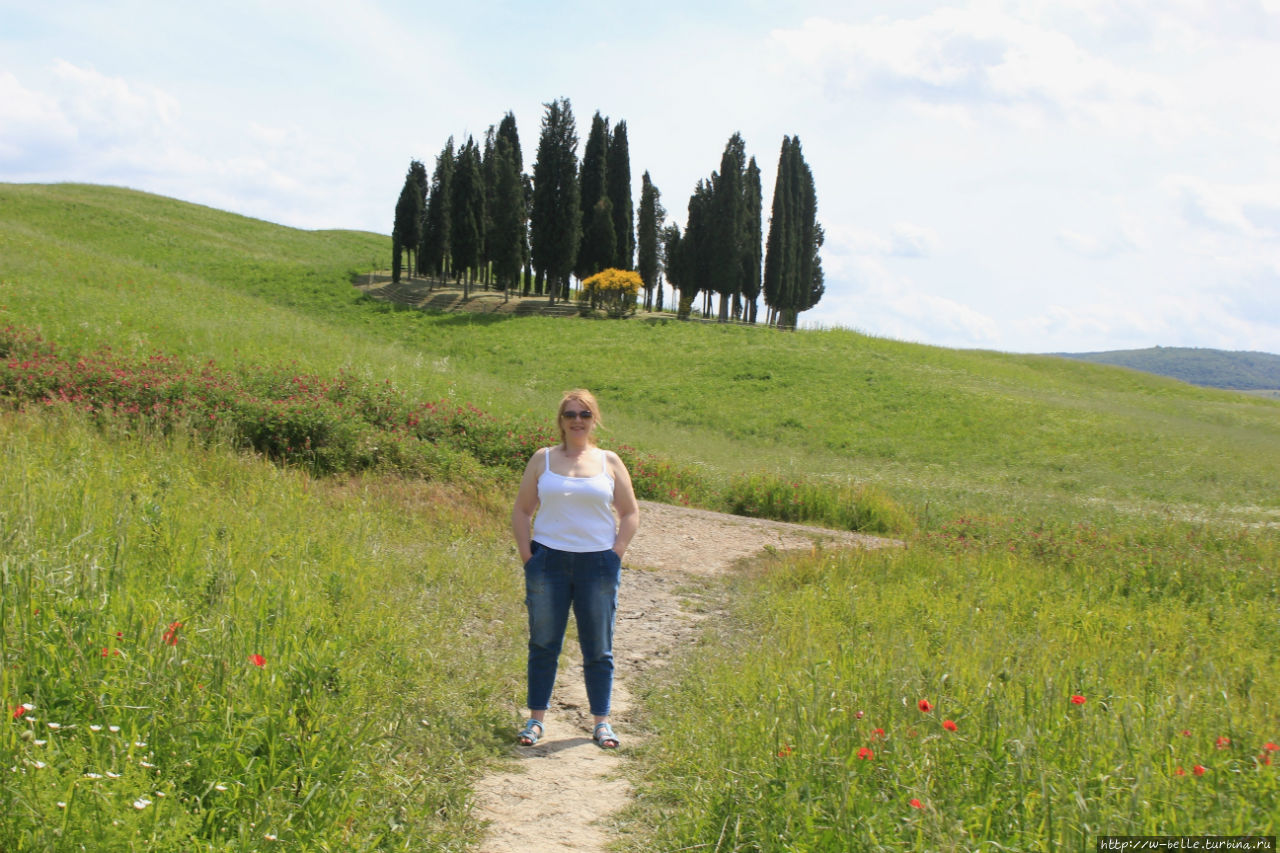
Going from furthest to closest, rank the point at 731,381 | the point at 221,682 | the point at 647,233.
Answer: the point at 647,233, the point at 731,381, the point at 221,682

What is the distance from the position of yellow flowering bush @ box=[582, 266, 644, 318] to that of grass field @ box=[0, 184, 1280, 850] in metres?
32.0

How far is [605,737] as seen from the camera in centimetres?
466

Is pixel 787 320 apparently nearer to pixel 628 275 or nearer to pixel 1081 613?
pixel 628 275

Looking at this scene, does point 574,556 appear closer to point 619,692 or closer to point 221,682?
point 619,692

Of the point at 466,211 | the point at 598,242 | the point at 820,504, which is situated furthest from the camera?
the point at 598,242

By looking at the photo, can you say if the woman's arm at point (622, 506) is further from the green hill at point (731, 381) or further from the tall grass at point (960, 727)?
the green hill at point (731, 381)

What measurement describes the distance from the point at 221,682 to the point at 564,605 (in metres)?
1.84

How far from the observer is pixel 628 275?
1909 inches

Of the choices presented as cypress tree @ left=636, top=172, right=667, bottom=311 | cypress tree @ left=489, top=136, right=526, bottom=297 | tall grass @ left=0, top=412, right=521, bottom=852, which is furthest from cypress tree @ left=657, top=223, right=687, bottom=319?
tall grass @ left=0, top=412, right=521, bottom=852

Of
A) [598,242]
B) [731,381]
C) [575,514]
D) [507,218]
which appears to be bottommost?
[575,514]

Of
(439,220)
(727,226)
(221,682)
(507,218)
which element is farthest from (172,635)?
(727,226)

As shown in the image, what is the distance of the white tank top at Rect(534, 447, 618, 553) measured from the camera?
4.63 m

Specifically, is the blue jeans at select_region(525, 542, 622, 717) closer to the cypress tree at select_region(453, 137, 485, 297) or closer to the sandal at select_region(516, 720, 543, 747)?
the sandal at select_region(516, 720, 543, 747)

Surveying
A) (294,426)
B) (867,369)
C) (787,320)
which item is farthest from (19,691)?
(787,320)
